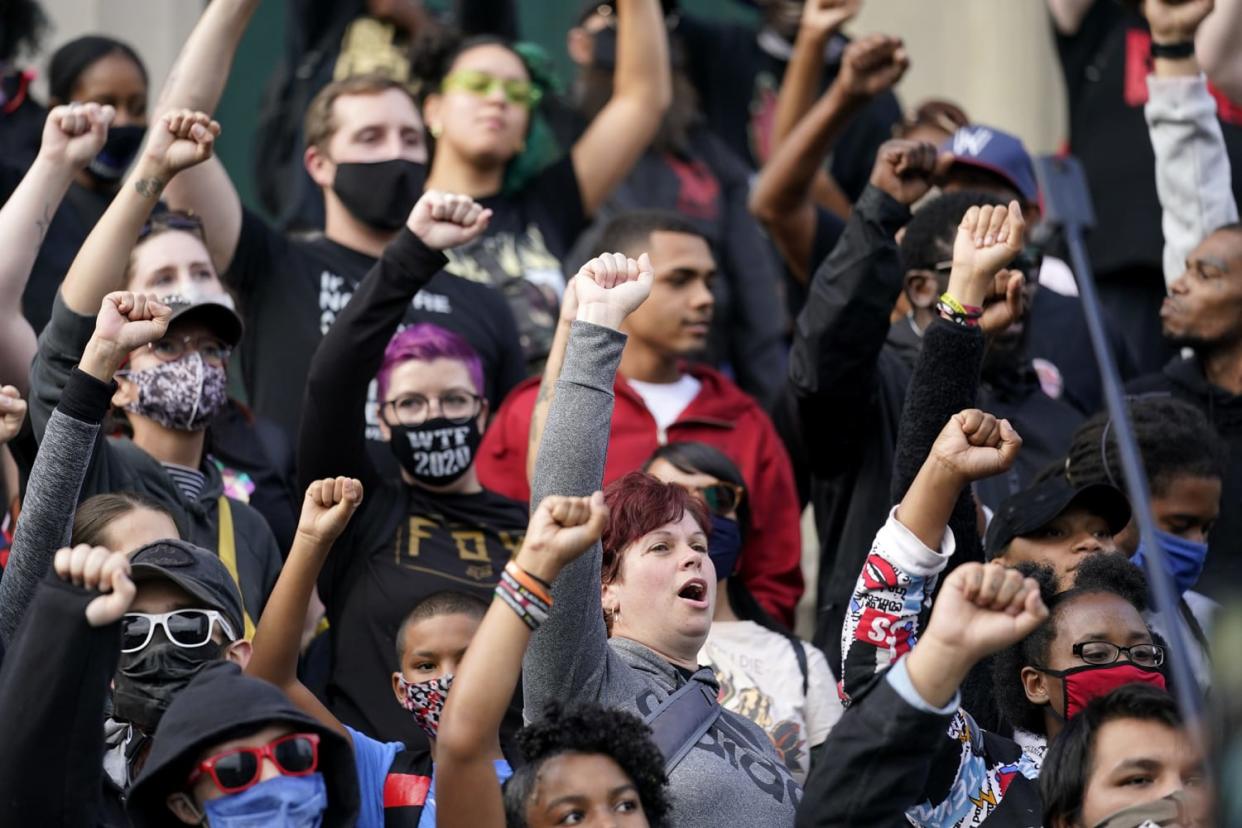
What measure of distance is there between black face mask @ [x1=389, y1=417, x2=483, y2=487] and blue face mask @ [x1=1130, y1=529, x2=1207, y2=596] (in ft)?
5.84

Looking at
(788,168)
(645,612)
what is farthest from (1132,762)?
(788,168)

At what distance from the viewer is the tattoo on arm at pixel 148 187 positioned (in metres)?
5.44

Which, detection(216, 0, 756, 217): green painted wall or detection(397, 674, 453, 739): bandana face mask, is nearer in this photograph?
detection(397, 674, 453, 739): bandana face mask

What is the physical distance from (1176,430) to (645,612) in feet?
6.32

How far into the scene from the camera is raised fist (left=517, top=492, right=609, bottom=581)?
13.3ft

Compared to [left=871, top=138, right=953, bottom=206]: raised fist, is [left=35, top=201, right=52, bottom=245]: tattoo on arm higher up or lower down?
higher up

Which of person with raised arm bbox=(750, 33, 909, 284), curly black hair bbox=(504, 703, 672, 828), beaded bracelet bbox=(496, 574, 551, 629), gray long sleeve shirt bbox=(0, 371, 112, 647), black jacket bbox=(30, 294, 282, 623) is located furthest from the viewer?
person with raised arm bbox=(750, 33, 909, 284)

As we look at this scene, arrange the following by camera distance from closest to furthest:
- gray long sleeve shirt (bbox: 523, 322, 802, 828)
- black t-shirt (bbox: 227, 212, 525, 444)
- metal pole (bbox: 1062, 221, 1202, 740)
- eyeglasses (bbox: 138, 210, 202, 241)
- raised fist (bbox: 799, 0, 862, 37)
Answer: metal pole (bbox: 1062, 221, 1202, 740)
gray long sleeve shirt (bbox: 523, 322, 802, 828)
eyeglasses (bbox: 138, 210, 202, 241)
black t-shirt (bbox: 227, 212, 525, 444)
raised fist (bbox: 799, 0, 862, 37)

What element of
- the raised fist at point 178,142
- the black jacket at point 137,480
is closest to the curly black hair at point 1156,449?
the black jacket at point 137,480

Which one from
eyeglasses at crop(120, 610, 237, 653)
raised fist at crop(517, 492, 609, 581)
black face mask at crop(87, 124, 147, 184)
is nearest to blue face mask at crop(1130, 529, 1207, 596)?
raised fist at crop(517, 492, 609, 581)

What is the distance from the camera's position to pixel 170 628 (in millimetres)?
4410

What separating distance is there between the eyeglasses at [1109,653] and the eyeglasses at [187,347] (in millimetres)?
2346

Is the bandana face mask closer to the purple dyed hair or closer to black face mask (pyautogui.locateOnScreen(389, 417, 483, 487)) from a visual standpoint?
black face mask (pyautogui.locateOnScreen(389, 417, 483, 487))

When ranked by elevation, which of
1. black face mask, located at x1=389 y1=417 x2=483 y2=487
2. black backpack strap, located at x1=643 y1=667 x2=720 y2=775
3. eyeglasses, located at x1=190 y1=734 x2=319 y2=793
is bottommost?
black backpack strap, located at x1=643 y1=667 x2=720 y2=775
